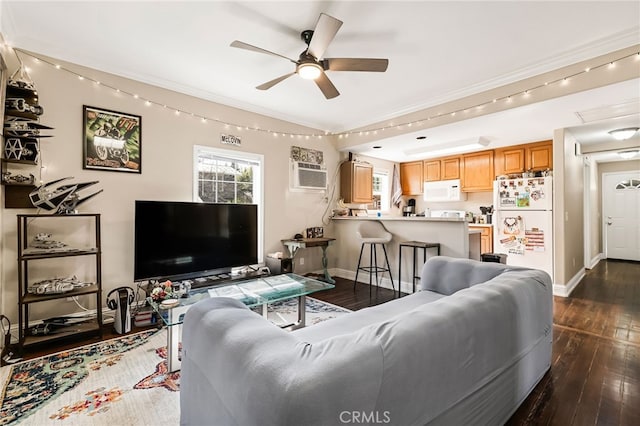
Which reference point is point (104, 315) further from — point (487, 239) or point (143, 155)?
point (487, 239)

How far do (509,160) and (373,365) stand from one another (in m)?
5.75

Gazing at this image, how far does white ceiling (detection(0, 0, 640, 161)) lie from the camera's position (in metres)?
2.25

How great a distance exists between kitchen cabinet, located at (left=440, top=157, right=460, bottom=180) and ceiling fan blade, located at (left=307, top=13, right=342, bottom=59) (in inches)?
184

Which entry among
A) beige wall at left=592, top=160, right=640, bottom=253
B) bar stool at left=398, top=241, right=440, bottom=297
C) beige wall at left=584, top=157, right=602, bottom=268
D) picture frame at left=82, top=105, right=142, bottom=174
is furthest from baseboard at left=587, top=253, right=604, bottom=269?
picture frame at left=82, top=105, right=142, bottom=174

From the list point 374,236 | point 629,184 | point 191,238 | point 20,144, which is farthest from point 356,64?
point 629,184

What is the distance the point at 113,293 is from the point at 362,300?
113 inches

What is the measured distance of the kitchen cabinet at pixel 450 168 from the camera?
6.12 meters

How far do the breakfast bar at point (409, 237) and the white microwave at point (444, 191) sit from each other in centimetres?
238

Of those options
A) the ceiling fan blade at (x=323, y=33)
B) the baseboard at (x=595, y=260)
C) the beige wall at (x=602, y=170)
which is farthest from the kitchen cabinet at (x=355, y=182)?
the beige wall at (x=602, y=170)

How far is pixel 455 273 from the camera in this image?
248cm

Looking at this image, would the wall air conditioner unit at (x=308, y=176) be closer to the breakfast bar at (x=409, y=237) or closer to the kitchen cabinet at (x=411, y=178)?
the breakfast bar at (x=409, y=237)

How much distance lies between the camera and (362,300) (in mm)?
3832

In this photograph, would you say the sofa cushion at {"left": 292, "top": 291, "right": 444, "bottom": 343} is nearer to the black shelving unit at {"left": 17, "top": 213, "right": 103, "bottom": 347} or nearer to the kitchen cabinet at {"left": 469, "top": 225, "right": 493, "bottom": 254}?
the black shelving unit at {"left": 17, "top": 213, "right": 103, "bottom": 347}

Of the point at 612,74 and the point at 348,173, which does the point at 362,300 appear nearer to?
the point at 348,173
